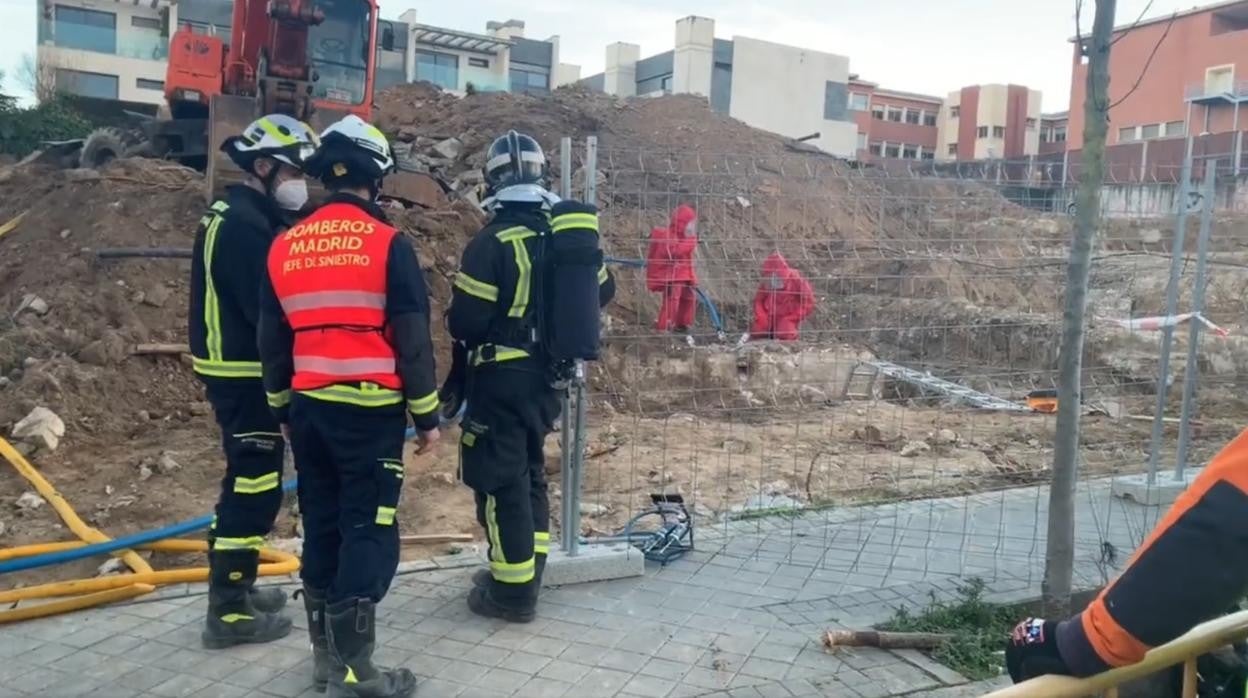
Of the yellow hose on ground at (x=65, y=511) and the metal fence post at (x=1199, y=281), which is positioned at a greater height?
the metal fence post at (x=1199, y=281)

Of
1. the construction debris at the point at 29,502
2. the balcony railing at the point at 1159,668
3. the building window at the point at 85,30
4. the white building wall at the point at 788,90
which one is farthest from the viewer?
the white building wall at the point at 788,90

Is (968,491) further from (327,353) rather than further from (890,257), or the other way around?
(327,353)

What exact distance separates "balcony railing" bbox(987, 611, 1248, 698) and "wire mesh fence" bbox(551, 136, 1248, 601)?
3.05m

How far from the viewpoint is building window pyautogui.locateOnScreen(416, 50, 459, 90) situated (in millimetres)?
59625

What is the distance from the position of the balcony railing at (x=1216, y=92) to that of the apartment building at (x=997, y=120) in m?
20.6

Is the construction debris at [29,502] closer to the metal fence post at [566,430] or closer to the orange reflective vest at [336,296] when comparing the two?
the metal fence post at [566,430]

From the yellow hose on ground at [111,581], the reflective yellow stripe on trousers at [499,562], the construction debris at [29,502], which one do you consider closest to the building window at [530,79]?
the construction debris at [29,502]

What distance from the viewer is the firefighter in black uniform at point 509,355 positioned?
4.57 metres

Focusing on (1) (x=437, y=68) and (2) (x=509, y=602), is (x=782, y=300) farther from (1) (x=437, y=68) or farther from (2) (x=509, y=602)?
(1) (x=437, y=68)

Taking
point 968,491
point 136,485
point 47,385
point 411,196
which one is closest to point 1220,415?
point 968,491

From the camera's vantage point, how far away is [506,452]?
462cm

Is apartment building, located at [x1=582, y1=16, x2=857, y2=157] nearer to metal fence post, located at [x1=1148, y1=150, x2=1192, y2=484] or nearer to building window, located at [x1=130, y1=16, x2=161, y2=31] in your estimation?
building window, located at [x1=130, y1=16, x2=161, y2=31]

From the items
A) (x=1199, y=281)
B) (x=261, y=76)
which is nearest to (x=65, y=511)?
(x=1199, y=281)

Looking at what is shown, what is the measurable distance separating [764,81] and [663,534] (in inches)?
→ 2196
